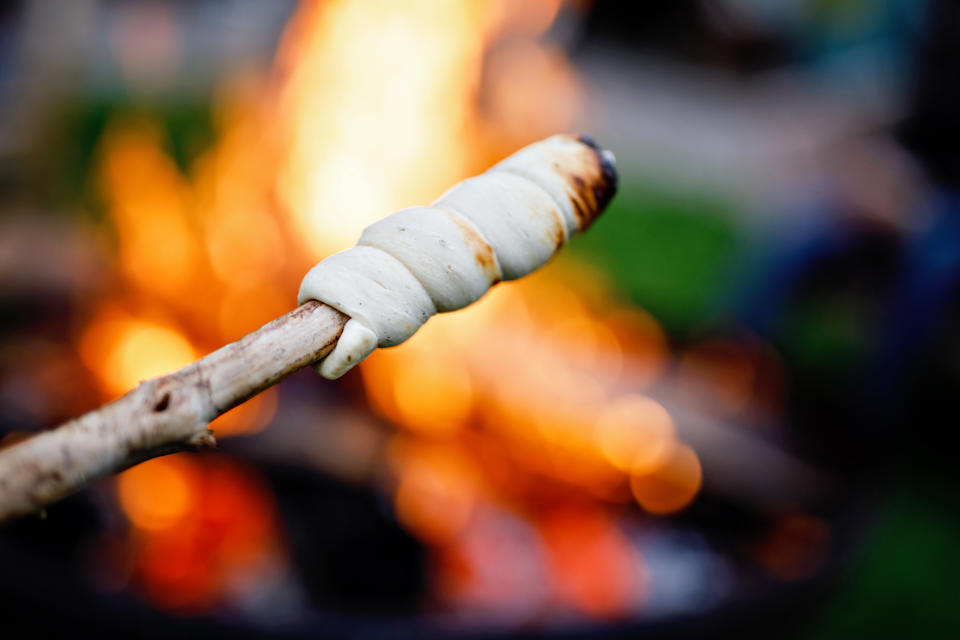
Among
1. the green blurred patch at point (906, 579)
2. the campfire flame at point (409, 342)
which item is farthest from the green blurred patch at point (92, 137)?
the green blurred patch at point (906, 579)

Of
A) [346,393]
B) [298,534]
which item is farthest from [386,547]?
[346,393]

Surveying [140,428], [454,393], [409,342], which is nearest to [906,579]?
[454,393]

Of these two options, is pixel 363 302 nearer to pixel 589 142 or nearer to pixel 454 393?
pixel 589 142

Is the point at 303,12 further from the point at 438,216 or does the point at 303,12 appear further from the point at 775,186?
the point at 775,186

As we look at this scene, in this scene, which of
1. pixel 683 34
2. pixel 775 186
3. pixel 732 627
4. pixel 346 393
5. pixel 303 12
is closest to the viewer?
pixel 732 627

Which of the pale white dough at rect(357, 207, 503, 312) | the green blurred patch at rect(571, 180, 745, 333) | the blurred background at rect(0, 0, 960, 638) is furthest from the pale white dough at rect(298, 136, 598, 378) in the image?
the green blurred patch at rect(571, 180, 745, 333)

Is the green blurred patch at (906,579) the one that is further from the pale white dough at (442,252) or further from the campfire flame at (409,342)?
the pale white dough at (442,252)
